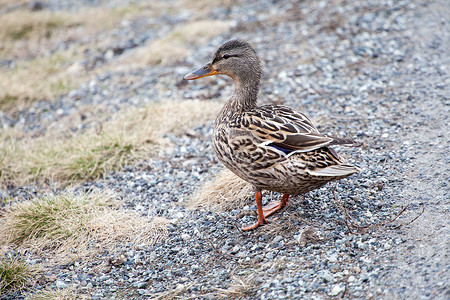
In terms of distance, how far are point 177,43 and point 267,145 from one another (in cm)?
526

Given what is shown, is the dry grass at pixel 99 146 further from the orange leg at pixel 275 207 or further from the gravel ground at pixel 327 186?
the orange leg at pixel 275 207

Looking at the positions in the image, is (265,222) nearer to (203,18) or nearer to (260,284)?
(260,284)

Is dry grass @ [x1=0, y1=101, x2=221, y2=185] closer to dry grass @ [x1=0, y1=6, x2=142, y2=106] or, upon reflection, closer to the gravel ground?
the gravel ground

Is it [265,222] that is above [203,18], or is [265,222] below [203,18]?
below

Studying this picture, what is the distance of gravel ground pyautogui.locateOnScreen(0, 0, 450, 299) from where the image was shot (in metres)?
3.62

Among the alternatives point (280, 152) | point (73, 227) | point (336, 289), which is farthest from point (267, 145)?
point (73, 227)

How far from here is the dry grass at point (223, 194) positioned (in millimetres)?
4859

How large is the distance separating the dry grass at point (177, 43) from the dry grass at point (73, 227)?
4.05 metres

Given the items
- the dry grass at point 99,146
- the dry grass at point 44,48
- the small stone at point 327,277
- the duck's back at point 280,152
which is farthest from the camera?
the dry grass at point 44,48

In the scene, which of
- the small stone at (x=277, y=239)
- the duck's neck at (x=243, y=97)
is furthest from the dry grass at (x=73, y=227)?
the duck's neck at (x=243, y=97)

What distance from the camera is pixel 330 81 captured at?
22.1 ft

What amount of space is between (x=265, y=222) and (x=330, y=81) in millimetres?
3118

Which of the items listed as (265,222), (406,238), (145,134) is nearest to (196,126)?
(145,134)

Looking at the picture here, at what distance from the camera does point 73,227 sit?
4.68 metres
